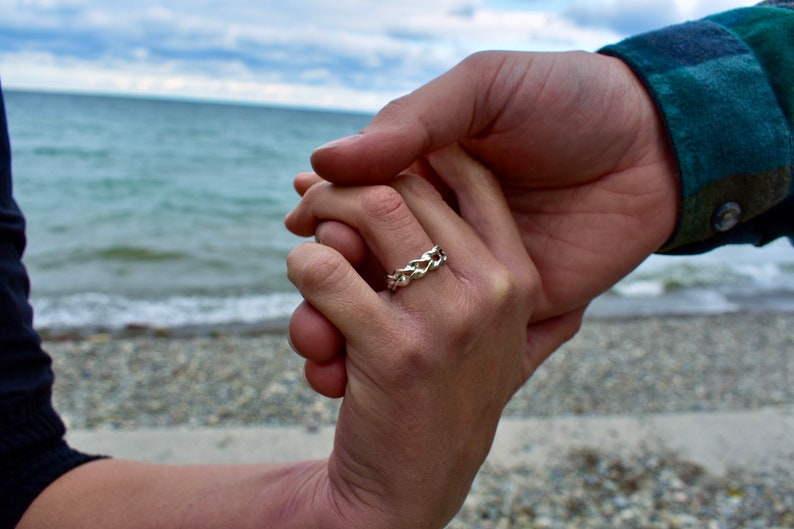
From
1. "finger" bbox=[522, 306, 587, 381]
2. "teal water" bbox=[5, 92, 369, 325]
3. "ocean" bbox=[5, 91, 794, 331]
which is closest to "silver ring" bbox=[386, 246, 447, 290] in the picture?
"finger" bbox=[522, 306, 587, 381]

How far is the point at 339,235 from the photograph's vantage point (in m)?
1.44

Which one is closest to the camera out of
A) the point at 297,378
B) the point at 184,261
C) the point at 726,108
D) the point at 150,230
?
the point at 726,108

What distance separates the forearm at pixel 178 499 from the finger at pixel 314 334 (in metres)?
0.29

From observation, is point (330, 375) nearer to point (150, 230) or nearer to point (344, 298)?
point (344, 298)

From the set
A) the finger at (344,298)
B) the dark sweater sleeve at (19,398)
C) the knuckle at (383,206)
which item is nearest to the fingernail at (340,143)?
the knuckle at (383,206)

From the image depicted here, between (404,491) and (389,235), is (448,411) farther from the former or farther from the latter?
(389,235)

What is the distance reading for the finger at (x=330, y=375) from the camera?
55.8 inches

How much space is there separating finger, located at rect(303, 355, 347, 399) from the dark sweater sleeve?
0.56 m

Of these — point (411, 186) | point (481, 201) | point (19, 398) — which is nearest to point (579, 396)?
point (481, 201)

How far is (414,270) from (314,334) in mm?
235

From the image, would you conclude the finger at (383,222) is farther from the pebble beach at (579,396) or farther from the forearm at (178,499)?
the pebble beach at (579,396)

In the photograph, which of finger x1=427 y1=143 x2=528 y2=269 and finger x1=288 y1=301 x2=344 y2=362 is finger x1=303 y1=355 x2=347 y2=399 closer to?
finger x1=288 y1=301 x2=344 y2=362

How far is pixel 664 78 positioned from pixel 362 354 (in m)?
1.01

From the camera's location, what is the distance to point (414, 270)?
4.38 ft
